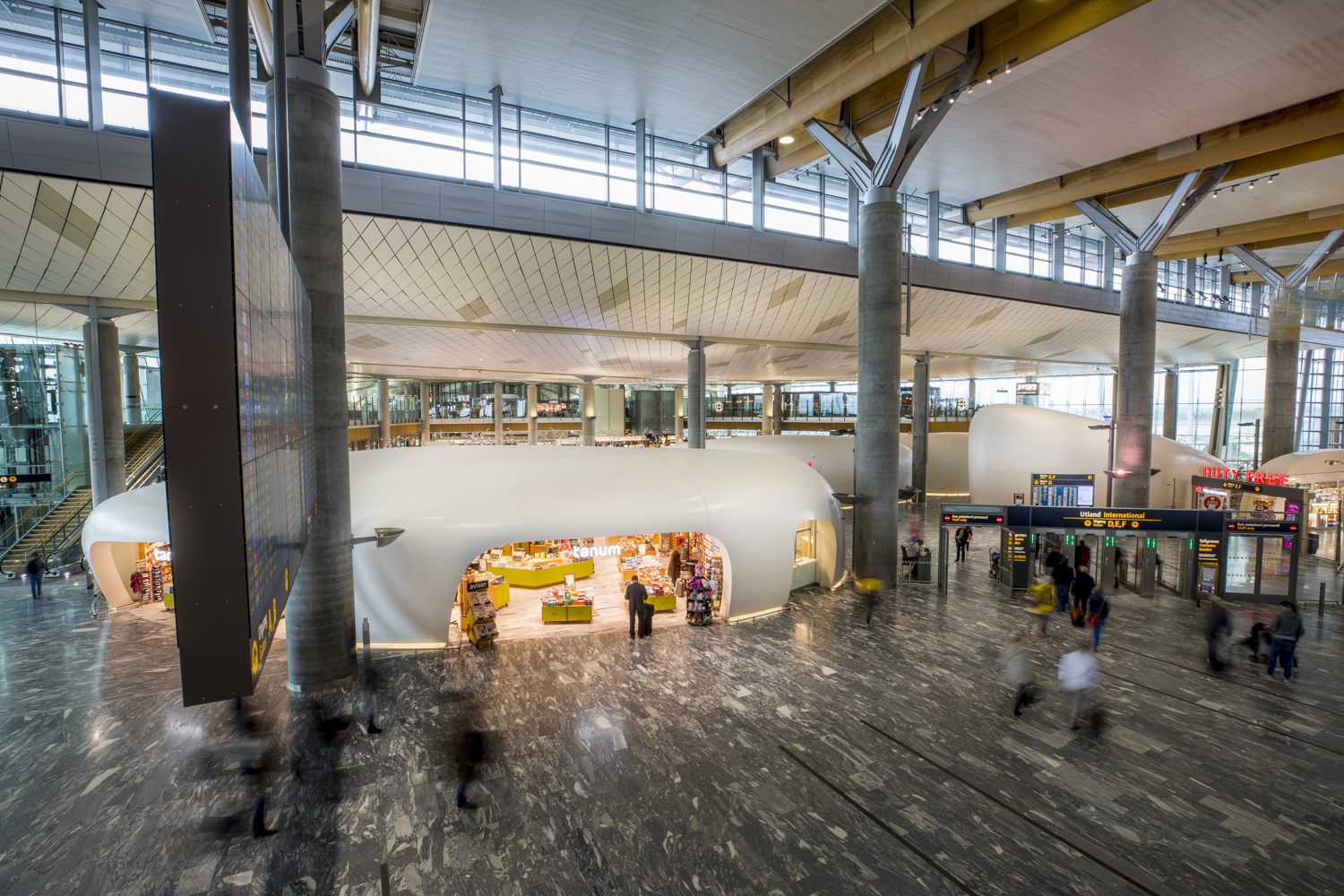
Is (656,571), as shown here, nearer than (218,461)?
No

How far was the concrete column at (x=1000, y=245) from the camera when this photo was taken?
24109 millimetres

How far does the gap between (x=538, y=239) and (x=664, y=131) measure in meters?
5.42

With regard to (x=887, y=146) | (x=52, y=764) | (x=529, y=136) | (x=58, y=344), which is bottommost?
(x=52, y=764)

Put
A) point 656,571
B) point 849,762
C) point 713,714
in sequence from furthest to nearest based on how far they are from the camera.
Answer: point 656,571 → point 713,714 → point 849,762

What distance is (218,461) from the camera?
7.71 ft

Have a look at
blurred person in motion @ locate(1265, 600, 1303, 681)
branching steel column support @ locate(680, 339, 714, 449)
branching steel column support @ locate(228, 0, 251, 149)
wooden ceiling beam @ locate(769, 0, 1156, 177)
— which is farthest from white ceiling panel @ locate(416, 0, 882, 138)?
blurred person in motion @ locate(1265, 600, 1303, 681)

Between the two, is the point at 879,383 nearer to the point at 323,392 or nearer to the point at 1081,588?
the point at 1081,588

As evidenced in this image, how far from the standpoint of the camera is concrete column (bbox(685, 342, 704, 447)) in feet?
82.4

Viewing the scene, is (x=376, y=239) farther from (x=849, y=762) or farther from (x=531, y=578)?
(x=849, y=762)

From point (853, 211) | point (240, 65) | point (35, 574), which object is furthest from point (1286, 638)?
point (35, 574)

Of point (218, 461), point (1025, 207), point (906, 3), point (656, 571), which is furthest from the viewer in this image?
point (1025, 207)

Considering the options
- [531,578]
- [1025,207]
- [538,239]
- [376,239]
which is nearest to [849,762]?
[531,578]

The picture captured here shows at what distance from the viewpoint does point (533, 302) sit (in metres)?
19.7

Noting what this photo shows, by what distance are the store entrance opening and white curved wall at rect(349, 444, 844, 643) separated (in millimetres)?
600
